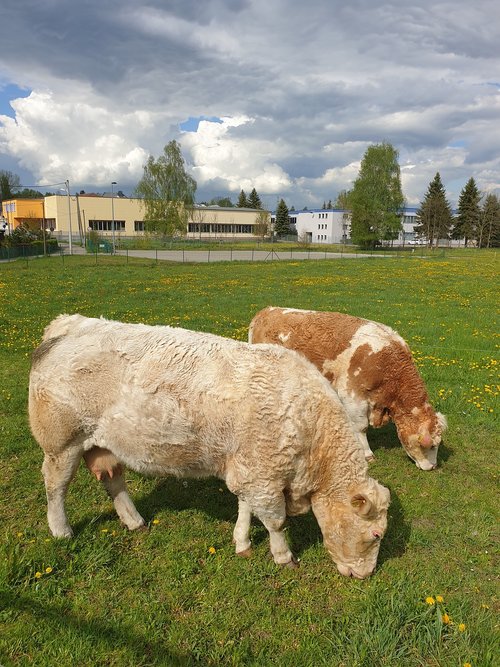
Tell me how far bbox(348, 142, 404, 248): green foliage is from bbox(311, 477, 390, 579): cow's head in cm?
7944

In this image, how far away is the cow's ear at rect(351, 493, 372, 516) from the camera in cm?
442

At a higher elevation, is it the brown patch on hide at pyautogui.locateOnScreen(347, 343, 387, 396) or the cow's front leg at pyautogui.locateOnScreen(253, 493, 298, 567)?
the brown patch on hide at pyautogui.locateOnScreen(347, 343, 387, 396)

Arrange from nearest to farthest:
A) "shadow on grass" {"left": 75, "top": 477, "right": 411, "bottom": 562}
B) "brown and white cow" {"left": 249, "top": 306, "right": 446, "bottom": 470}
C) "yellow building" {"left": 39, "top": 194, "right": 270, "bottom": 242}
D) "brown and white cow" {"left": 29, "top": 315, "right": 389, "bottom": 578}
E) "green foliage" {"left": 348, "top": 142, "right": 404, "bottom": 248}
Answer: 1. "brown and white cow" {"left": 29, "top": 315, "right": 389, "bottom": 578}
2. "shadow on grass" {"left": 75, "top": 477, "right": 411, "bottom": 562}
3. "brown and white cow" {"left": 249, "top": 306, "right": 446, "bottom": 470}
4. "green foliage" {"left": 348, "top": 142, "right": 404, "bottom": 248}
5. "yellow building" {"left": 39, "top": 194, "right": 270, "bottom": 242}

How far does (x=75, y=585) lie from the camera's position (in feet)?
14.9

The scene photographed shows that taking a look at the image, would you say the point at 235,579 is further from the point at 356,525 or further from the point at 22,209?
the point at 22,209

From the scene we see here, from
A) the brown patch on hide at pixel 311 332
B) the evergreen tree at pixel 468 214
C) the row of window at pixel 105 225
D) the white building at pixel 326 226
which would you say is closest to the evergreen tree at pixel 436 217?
the evergreen tree at pixel 468 214

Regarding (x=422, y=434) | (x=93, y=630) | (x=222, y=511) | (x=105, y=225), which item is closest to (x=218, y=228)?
(x=105, y=225)

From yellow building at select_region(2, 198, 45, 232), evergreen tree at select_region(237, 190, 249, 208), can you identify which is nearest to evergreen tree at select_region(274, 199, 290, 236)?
evergreen tree at select_region(237, 190, 249, 208)

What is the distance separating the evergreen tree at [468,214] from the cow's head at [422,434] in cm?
9852

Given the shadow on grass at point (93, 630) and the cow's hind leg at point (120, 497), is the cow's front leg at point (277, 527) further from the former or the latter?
the cow's hind leg at point (120, 497)

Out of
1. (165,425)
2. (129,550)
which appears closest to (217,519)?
(129,550)

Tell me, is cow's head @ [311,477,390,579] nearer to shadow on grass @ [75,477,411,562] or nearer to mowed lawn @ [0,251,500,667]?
mowed lawn @ [0,251,500,667]

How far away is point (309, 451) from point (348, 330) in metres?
3.57

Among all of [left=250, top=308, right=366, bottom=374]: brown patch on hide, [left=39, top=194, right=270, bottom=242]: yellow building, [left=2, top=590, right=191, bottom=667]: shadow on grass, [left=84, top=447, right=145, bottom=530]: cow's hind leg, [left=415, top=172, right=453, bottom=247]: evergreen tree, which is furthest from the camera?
[left=39, top=194, right=270, bottom=242]: yellow building
